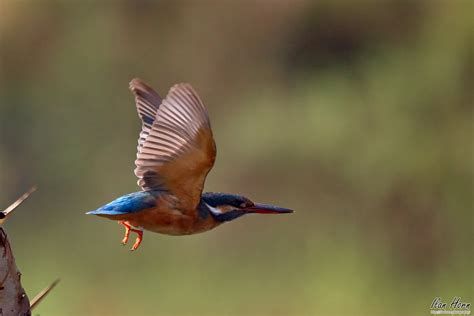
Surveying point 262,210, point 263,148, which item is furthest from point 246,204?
point 263,148

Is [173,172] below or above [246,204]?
above

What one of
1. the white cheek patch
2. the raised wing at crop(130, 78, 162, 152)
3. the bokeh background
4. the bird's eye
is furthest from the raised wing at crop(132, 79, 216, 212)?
the bokeh background

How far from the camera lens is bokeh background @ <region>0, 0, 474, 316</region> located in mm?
7195

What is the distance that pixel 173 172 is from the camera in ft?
9.79

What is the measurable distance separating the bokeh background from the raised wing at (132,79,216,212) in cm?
381

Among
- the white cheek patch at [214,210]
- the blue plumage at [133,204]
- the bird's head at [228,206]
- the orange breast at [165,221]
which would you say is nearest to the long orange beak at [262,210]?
the bird's head at [228,206]

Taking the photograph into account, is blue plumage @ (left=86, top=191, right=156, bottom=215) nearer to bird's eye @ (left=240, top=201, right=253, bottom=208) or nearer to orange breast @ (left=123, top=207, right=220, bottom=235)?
orange breast @ (left=123, top=207, right=220, bottom=235)

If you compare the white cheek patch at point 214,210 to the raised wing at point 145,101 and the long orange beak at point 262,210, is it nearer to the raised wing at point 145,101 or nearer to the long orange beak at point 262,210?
the long orange beak at point 262,210

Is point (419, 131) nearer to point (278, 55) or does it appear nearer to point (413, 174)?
point (413, 174)

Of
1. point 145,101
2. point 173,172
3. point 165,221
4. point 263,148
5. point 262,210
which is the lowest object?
point 263,148

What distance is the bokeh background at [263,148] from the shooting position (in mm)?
7195

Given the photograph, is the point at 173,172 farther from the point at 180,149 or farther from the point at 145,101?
the point at 145,101

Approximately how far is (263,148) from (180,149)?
504 cm

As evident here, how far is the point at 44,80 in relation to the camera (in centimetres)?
874
